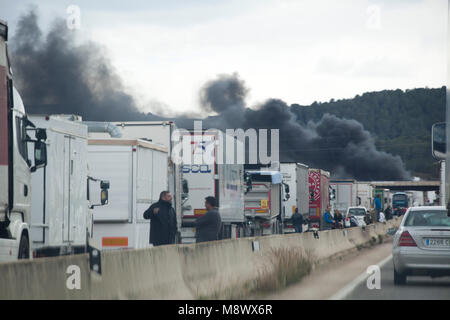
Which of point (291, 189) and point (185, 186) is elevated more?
point (185, 186)

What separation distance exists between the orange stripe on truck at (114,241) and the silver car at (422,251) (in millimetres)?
5840

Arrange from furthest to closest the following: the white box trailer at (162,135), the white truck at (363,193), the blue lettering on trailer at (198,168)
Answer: the white truck at (363,193), the blue lettering on trailer at (198,168), the white box trailer at (162,135)

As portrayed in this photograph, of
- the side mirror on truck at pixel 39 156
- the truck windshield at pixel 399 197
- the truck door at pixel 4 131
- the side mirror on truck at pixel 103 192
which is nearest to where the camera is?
A: the truck door at pixel 4 131

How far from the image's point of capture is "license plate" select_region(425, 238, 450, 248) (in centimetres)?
1484

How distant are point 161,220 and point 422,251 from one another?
4654mm

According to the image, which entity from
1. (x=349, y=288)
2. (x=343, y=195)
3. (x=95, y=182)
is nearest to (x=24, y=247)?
(x=349, y=288)

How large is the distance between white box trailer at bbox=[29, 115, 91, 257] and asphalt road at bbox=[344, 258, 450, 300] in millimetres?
4723

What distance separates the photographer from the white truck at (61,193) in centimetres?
1373

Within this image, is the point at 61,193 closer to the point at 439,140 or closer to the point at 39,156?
the point at 39,156

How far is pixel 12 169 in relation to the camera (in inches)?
441

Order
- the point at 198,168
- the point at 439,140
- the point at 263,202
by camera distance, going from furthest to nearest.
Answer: the point at 263,202 < the point at 198,168 < the point at 439,140

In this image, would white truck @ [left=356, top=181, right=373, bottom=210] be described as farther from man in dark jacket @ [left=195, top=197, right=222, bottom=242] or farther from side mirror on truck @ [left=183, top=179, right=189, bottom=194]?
man in dark jacket @ [left=195, top=197, right=222, bottom=242]

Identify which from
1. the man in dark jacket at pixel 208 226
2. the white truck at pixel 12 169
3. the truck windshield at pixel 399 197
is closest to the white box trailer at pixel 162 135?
the man in dark jacket at pixel 208 226

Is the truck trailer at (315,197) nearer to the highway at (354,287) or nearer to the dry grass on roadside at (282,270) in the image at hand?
the highway at (354,287)
